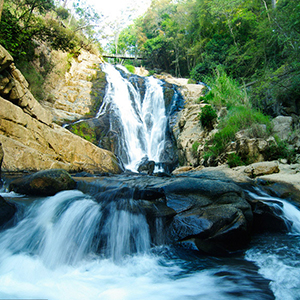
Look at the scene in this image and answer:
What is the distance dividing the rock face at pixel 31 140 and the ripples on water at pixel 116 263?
2.47 meters

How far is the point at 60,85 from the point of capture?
14.5 meters

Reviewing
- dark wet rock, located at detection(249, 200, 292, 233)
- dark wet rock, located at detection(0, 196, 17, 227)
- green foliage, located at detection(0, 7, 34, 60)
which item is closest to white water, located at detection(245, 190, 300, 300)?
dark wet rock, located at detection(249, 200, 292, 233)

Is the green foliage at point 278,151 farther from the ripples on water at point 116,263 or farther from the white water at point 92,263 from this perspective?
the white water at point 92,263

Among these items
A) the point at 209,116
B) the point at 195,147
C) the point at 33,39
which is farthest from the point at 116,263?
the point at 33,39

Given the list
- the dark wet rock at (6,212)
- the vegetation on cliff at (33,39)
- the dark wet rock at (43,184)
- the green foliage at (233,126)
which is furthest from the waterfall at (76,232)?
the vegetation on cliff at (33,39)

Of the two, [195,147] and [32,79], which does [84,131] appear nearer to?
[32,79]

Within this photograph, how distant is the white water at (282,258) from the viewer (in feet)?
6.54

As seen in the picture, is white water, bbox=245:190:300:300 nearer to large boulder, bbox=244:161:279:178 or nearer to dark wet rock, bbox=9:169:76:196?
large boulder, bbox=244:161:279:178

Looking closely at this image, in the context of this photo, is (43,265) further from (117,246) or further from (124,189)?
(124,189)

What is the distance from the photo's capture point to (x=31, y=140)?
651 cm

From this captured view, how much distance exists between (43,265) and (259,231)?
3413mm

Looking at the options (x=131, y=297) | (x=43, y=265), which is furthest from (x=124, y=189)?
(x=131, y=297)

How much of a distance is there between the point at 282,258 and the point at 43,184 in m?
4.32

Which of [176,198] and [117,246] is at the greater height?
[176,198]
